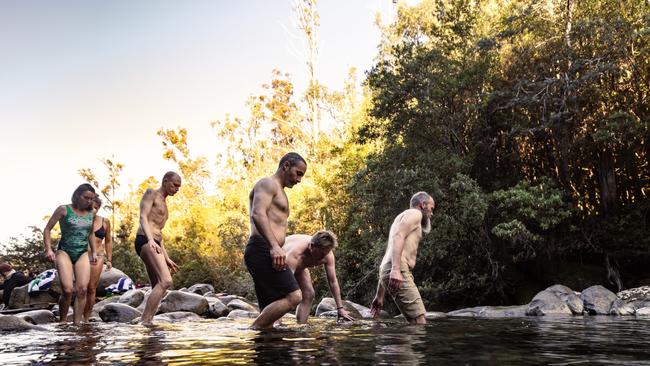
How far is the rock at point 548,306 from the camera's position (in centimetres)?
1140

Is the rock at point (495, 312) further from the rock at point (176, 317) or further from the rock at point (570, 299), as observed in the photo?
the rock at point (176, 317)

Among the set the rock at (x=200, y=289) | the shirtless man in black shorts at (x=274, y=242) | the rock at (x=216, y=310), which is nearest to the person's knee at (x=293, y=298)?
the shirtless man in black shorts at (x=274, y=242)

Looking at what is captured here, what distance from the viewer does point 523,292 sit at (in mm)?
16906

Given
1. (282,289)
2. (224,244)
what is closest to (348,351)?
(282,289)

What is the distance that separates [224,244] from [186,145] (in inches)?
701

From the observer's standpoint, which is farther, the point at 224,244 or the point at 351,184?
the point at 224,244

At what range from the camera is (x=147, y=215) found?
7.90 m

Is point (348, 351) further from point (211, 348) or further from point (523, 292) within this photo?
point (523, 292)

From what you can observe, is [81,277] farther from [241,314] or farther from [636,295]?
[636,295]

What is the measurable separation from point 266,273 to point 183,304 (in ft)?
29.0

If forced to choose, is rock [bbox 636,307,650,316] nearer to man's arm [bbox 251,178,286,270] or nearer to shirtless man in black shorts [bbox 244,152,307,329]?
shirtless man in black shorts [bbox 244,152,307,329]

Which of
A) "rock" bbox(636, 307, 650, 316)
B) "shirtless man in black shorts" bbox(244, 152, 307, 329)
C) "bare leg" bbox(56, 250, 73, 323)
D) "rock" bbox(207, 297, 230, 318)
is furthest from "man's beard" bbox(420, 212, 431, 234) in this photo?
"rock" bbox(207, 297, 230, 318)

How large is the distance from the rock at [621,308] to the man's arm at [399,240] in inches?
237

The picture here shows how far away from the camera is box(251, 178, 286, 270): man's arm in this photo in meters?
5.45
